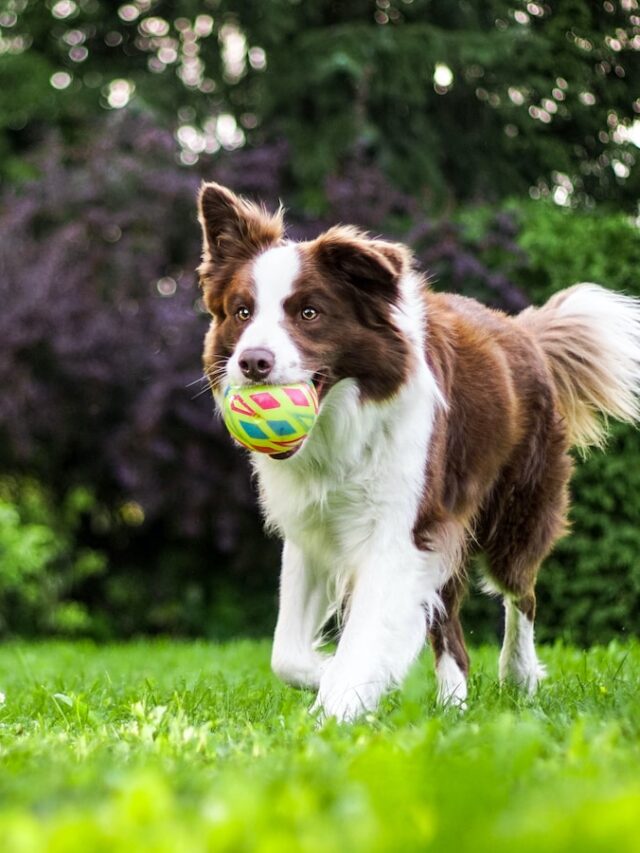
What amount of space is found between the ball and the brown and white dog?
0.06m

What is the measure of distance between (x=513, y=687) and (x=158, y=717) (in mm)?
1624

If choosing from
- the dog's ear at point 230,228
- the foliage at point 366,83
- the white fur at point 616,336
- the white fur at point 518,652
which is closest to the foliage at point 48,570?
the foliage at point 366,83

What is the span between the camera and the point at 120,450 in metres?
9.97

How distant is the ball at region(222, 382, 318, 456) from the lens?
389cm

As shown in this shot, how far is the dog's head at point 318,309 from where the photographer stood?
411cm

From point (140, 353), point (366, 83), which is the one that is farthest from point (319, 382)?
point (366, 83)

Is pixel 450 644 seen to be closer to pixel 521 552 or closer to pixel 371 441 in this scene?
pixel 521 552

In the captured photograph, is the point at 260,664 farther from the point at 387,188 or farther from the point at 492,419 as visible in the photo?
the point at 387,188

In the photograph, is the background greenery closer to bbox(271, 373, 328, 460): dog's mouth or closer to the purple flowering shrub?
the purple flowering shrub

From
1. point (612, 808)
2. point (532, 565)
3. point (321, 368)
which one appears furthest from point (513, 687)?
point (612, 808)

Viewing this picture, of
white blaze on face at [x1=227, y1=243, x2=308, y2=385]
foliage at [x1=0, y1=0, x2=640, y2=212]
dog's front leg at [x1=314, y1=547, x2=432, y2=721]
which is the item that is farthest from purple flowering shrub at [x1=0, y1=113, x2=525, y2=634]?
dog's front leg at [x1=314, y1=547, x2=432, y2=721]

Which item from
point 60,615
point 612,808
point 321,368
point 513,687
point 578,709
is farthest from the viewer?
point 60,615

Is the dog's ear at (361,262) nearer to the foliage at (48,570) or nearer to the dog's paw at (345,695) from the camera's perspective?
the dog's paw at (345,695)

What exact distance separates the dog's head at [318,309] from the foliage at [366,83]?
244cm
